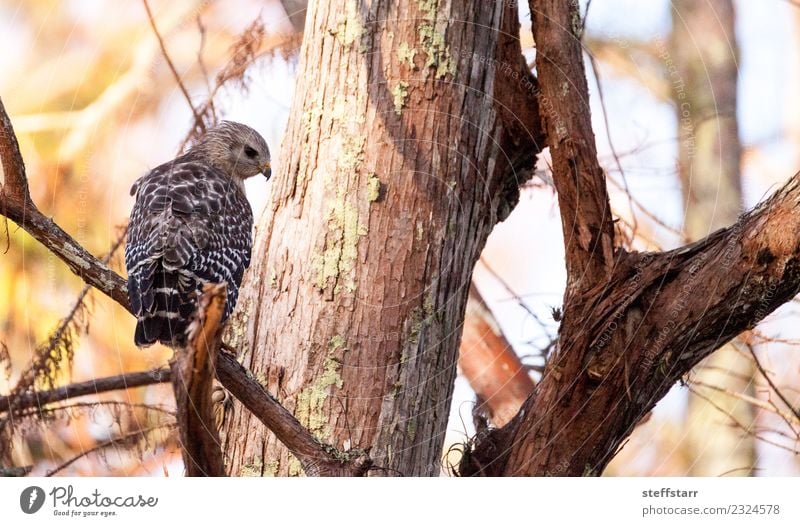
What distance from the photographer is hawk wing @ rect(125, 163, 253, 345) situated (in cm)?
208

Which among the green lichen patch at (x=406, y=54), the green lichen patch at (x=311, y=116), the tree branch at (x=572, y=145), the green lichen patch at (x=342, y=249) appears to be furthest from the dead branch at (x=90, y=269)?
the green lichen patch at (x=406, y=54)

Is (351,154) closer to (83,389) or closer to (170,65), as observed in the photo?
(170,65)

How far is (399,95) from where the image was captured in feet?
8.09

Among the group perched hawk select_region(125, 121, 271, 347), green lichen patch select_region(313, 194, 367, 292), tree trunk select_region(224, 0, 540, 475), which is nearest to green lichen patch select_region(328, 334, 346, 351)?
tree trunk select_region(224, 0, 540, 475)

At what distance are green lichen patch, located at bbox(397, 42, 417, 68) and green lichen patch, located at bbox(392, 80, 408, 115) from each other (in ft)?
0.18

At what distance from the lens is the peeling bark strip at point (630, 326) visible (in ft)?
7.48

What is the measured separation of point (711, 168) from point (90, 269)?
6.18 feet

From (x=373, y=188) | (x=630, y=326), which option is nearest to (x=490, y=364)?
(x=630, y=326)

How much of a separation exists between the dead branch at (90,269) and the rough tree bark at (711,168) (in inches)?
53.6
